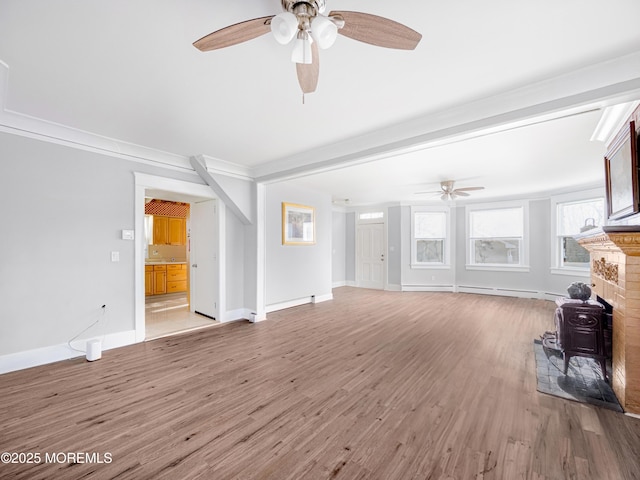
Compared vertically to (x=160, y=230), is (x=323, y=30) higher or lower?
higher

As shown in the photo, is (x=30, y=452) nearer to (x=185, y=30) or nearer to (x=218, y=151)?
(x=185, y=30)

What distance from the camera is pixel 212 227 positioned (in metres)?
4.75

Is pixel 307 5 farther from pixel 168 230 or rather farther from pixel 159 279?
pixel 168 230

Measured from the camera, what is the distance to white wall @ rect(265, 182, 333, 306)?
17.6 feet

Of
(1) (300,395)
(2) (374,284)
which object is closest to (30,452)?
(1) (300,395)

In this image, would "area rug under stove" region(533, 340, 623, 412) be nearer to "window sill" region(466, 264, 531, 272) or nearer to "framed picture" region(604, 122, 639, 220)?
"framed picture" region(604, 122, 639, 220)

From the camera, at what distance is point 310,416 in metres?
2.11

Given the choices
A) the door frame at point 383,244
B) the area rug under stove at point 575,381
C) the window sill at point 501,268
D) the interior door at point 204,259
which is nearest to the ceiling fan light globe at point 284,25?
the area rug under stove at point 575,381

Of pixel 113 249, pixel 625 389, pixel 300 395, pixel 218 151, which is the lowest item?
pixel 300 395

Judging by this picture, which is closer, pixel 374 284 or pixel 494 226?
pixel 494 226

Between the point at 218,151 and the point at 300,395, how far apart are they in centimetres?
320

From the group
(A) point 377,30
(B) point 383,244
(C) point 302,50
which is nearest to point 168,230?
(B) point 383,244

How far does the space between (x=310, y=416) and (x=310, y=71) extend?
7.98 ft

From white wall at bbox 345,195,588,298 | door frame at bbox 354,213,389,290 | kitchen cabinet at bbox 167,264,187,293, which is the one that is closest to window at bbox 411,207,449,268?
white wall at bbox 345,195,588,298
